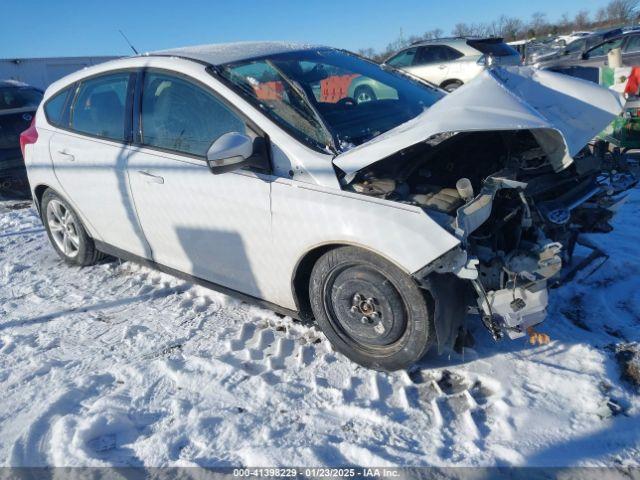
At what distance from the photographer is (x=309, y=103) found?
3.09 m

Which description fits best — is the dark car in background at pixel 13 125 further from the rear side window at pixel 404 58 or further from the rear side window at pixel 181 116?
the rear side window at pixel 404 58

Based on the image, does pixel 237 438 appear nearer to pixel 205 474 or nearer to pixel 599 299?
pixel 205 474

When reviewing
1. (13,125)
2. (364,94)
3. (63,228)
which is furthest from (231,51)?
(13,125)

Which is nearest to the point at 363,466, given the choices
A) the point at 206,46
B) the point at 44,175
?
the point at 206,46

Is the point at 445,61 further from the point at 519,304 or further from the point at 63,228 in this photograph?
the point at 519,304

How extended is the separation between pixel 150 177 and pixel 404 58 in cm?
1065

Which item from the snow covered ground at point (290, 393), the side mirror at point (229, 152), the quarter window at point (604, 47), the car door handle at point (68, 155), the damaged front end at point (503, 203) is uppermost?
the quarter window at point (604, 47)

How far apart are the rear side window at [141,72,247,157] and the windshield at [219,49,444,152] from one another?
20 cm

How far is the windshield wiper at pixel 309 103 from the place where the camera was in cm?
283

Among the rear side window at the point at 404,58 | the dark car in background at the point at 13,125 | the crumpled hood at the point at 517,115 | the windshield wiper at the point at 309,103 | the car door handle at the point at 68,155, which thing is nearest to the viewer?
the crumpled hood at the point at 517,115

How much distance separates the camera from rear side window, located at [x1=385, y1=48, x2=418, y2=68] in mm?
12453

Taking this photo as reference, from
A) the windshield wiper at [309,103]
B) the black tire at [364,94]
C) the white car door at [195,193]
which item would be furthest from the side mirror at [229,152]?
the black tire at [364,94]

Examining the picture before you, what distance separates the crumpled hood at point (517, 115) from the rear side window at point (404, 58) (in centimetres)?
993

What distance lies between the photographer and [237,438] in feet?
7.98
